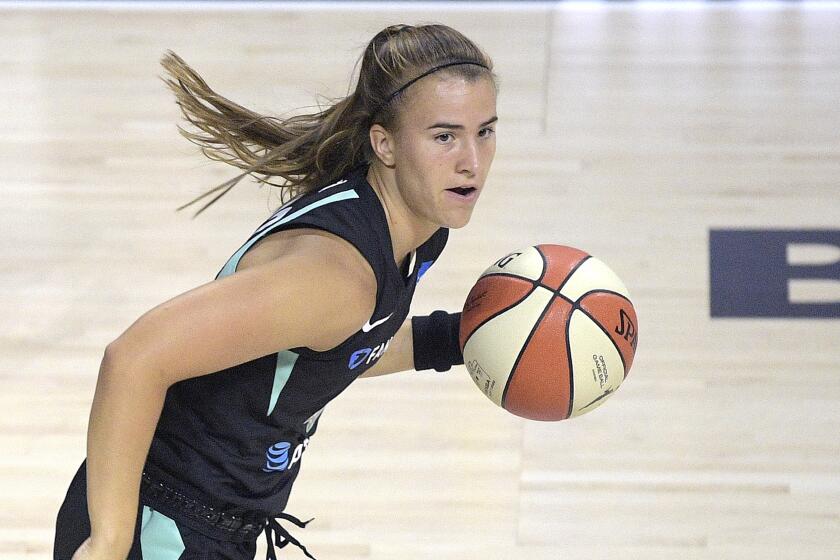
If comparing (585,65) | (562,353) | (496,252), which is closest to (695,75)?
(585,65)

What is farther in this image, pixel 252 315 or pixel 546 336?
pixel 546 336

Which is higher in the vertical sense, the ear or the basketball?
the ear

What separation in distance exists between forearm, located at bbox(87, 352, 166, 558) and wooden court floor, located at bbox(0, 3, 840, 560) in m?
1.44

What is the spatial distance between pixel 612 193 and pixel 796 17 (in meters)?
2.19

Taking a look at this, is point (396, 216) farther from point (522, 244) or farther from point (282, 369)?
point (522, 244)

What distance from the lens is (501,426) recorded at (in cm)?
352

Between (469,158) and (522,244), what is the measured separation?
2499 mm

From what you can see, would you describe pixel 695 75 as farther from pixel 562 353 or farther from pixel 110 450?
pixel 110 450

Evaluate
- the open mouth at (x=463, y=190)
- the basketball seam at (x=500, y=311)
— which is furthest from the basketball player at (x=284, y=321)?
the basketball seam at (x=500, y=311)

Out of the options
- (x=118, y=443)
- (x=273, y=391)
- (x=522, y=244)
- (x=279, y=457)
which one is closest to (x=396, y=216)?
(x=273, y=391)

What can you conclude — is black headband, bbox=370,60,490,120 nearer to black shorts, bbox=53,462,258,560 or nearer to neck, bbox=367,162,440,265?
neck, bbox=367,162,440,265

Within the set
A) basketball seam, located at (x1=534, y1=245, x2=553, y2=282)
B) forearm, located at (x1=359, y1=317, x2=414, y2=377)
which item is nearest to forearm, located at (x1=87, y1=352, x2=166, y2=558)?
forearm, located at (x1=359, y1=317, x2=414, y2=377)

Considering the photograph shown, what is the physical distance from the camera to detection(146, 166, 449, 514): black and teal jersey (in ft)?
5.94

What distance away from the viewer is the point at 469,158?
1.87 meters
